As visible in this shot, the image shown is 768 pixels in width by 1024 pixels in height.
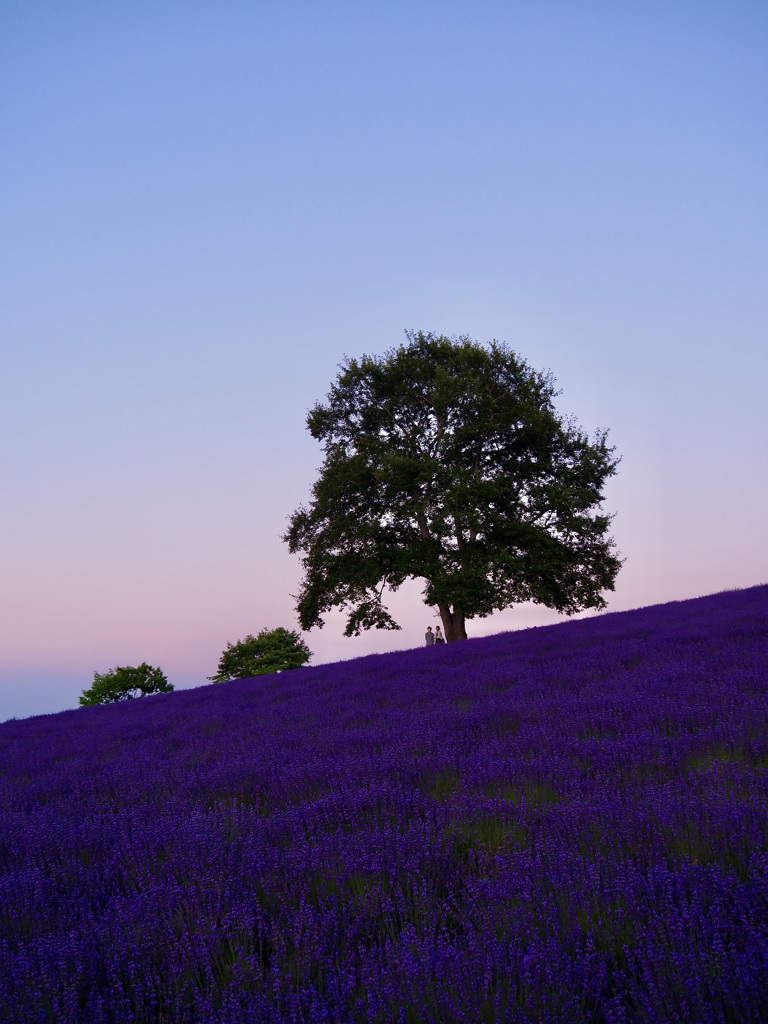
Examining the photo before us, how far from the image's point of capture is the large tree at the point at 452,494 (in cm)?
2052

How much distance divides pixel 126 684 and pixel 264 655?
322 inches

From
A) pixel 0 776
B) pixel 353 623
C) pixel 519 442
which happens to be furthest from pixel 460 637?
pixel 0 776

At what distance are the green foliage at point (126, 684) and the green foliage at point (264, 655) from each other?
21.9 ft

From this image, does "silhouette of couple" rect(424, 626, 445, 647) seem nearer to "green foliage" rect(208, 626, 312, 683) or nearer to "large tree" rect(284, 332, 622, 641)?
"large tree" rect(284, 332, 622, 641)

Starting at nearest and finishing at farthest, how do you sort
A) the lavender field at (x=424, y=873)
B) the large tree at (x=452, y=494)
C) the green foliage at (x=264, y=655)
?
1. the lavender field at (x=424, y=873)
2. the large tree at (x=452, y=494)
3. the green foliage at (x=264, y=655)

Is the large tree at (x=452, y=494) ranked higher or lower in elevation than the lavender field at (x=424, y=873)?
higher

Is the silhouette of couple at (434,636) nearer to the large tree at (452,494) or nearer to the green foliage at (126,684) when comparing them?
the large tree at (452,494)

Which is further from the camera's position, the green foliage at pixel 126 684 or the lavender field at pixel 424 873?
the green foliage at pixel 126 684

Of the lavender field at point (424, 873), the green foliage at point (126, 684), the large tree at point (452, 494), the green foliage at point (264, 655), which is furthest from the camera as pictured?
the green foliage at point (264, 655)

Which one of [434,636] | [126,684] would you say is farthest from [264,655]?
[434,636]

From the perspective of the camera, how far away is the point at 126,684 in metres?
30.6

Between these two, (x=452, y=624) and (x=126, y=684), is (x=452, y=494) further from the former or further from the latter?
(x=126, y=684)

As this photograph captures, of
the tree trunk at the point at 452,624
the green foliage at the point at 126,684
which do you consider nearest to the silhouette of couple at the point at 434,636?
the tree trunk at the point at 452,624

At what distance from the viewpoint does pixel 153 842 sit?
385cm
